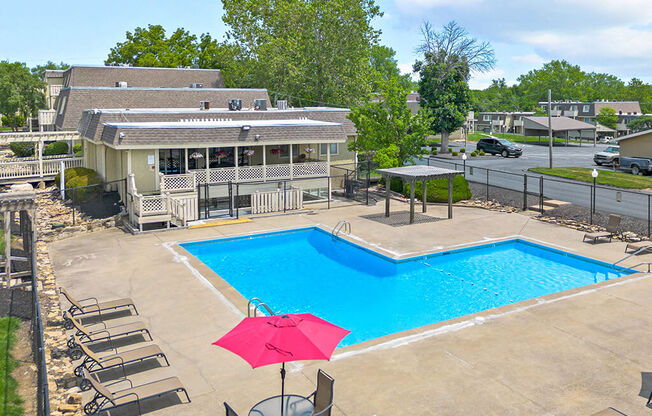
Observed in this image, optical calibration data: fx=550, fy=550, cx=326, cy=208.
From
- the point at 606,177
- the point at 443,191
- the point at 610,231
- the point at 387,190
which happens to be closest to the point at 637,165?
the point at 606,177

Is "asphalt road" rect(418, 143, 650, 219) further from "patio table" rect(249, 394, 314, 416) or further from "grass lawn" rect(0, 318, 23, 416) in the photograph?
"grass lawn" rect(0, 318, 23, 416)

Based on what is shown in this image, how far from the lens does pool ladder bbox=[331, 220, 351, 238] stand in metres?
23.6

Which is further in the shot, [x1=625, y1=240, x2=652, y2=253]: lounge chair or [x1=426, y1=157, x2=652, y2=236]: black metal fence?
[x1=426, y1=157, x2=652, y2=236]: black metal fence

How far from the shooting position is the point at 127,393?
9641 mm

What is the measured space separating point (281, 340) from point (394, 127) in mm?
25004

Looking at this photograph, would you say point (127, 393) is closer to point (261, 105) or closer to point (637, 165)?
point (261, 105)

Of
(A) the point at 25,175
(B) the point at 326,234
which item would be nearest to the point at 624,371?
(B) the point at 326,234

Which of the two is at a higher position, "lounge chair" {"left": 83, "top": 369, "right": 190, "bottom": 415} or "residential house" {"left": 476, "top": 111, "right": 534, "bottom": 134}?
"residential house" {"left": 476, "top": 111, "right": 534, "bottom": 134}

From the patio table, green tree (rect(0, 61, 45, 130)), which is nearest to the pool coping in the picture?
the patio table

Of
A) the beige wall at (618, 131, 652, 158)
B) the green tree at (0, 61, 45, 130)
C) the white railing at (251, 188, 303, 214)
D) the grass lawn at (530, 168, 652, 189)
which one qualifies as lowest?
the white railing at (251, 188, 303, 214)

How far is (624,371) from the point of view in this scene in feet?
35.7

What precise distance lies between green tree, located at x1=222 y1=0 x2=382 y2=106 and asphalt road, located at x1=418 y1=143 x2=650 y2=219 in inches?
446

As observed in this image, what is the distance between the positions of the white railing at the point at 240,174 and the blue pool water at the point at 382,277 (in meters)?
4.07

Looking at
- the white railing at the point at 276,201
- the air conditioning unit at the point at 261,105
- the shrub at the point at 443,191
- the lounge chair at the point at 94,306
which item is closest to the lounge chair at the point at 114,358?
the lounge chair at the point at 94,306
